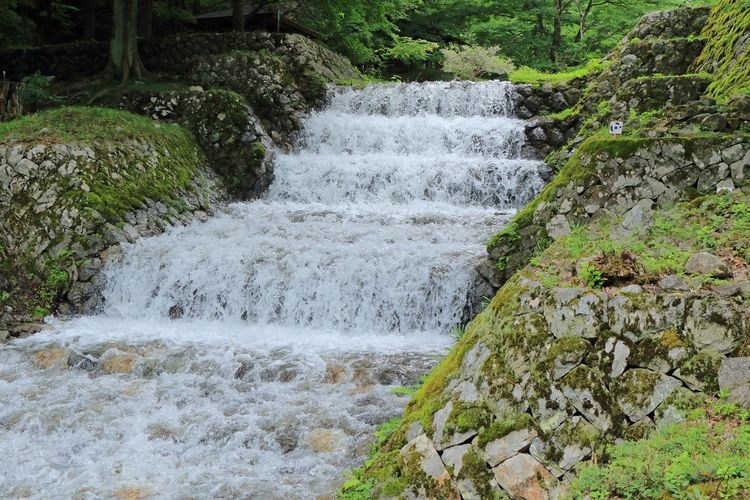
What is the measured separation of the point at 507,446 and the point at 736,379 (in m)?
1.33

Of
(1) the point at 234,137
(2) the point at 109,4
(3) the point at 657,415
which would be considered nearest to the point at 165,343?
(3) the point at 657,415

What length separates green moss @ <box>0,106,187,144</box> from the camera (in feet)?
34.2

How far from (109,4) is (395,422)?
72.3 ft

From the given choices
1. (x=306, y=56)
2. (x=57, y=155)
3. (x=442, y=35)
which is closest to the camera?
(x=57, y=155)

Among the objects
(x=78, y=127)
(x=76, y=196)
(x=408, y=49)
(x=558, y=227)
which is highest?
(x=408, y=49)

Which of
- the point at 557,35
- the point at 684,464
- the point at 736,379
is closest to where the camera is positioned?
the point at 684,464

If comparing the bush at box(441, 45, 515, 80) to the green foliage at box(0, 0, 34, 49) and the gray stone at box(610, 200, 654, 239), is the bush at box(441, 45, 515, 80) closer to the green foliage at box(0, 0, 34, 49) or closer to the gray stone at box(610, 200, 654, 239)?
the green foliage at box(0, 0, 34, 49)

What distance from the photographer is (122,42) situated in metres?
14.4

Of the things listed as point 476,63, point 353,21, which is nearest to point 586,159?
point 353,21

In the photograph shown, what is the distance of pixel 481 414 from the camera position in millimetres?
3516

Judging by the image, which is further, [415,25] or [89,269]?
[415,25]

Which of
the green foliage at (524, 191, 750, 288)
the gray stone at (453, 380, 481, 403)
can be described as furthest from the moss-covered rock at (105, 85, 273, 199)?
the gray stone at (453, 380, 481, 403)

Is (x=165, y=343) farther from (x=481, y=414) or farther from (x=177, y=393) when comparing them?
(x=481, y=414)

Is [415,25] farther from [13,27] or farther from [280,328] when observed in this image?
[280,328]
